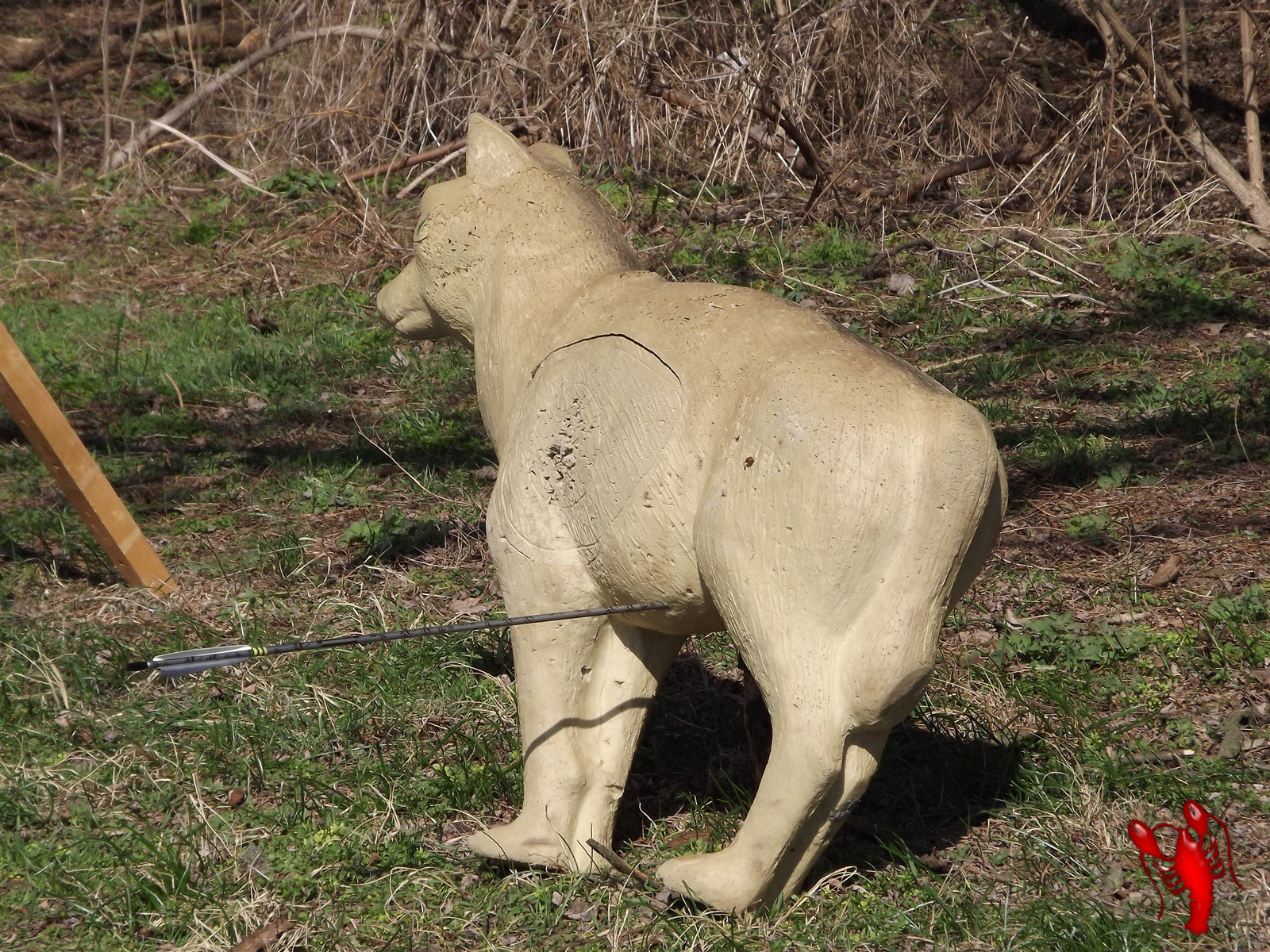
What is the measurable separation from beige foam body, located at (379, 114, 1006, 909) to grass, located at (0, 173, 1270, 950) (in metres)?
0.41

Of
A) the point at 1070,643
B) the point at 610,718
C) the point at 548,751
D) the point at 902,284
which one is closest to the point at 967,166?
the point at 902,284

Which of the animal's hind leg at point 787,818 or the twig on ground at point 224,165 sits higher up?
the animal's hind leg at point 787,818

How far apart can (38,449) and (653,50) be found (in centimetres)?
495

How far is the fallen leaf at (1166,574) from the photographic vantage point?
4.53m

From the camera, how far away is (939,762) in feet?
12.1

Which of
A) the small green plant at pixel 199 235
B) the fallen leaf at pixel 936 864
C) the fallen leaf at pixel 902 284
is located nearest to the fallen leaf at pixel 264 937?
the fallen leaf at pixel 936 864

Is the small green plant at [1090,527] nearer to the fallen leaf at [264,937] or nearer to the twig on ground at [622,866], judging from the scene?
the twig on ground at [622,866]

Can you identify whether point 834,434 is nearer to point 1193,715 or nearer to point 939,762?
point 939,762

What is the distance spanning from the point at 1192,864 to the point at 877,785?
3.24 ft

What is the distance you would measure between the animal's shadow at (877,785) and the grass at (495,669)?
12mm

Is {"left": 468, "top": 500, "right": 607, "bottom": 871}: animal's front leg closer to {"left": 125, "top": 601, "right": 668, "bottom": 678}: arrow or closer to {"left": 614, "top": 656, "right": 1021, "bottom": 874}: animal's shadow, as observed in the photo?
{"left": 125, "top": 601, "right": 668, "bottom": 678}: arrow

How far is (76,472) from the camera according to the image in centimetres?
478

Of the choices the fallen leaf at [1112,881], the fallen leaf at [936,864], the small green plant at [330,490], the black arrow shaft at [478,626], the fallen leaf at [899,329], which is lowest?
the small green plant at [330,490]

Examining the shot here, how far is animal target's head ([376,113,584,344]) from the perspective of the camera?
3391 mm
